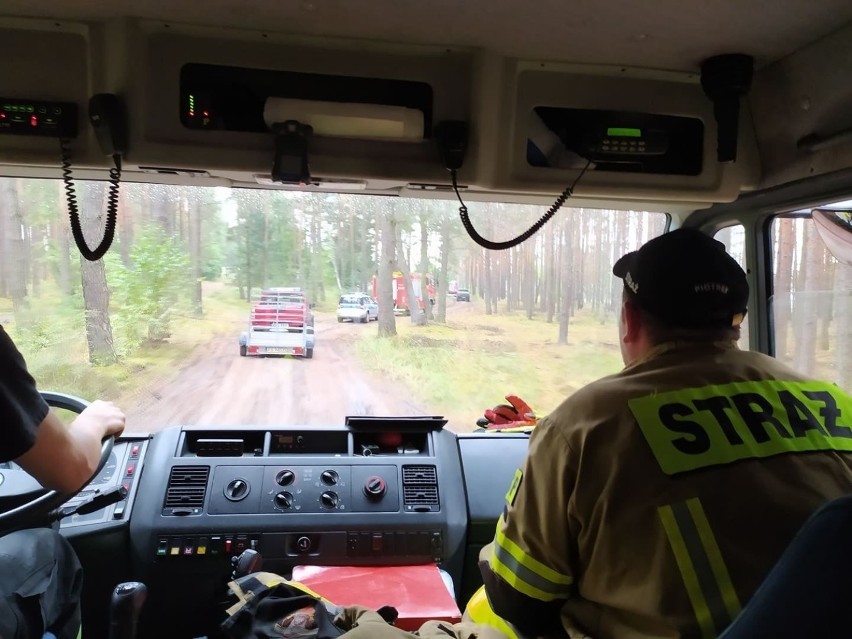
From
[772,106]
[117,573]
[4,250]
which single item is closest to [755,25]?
[772,106]

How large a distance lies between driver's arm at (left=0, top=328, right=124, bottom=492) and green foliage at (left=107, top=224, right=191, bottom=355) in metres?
0.73

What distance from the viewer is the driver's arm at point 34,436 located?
4.72ft

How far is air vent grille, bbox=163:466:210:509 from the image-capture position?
2355 millimetres

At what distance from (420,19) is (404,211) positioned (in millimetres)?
916

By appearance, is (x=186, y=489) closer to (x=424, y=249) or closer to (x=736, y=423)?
(x=424, y=249)

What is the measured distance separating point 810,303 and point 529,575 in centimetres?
157

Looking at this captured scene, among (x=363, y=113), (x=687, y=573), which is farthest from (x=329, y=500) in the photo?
(x=687, y=573)

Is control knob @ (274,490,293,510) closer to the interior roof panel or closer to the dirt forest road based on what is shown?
the dirt forest road

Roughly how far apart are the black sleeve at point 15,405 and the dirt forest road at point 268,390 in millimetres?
1050

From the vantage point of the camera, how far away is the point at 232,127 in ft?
6.47

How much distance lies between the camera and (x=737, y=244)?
252 centimetres

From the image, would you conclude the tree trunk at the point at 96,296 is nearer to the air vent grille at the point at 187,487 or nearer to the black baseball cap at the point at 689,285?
the air vent grille at the point at 187,487

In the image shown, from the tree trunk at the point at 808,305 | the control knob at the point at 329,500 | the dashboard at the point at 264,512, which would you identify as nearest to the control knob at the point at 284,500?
the dashboard at the point at 264,512

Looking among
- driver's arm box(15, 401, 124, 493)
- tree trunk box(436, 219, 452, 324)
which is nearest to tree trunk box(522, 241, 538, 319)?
tree trunk box(436, 219, 452, 324)
